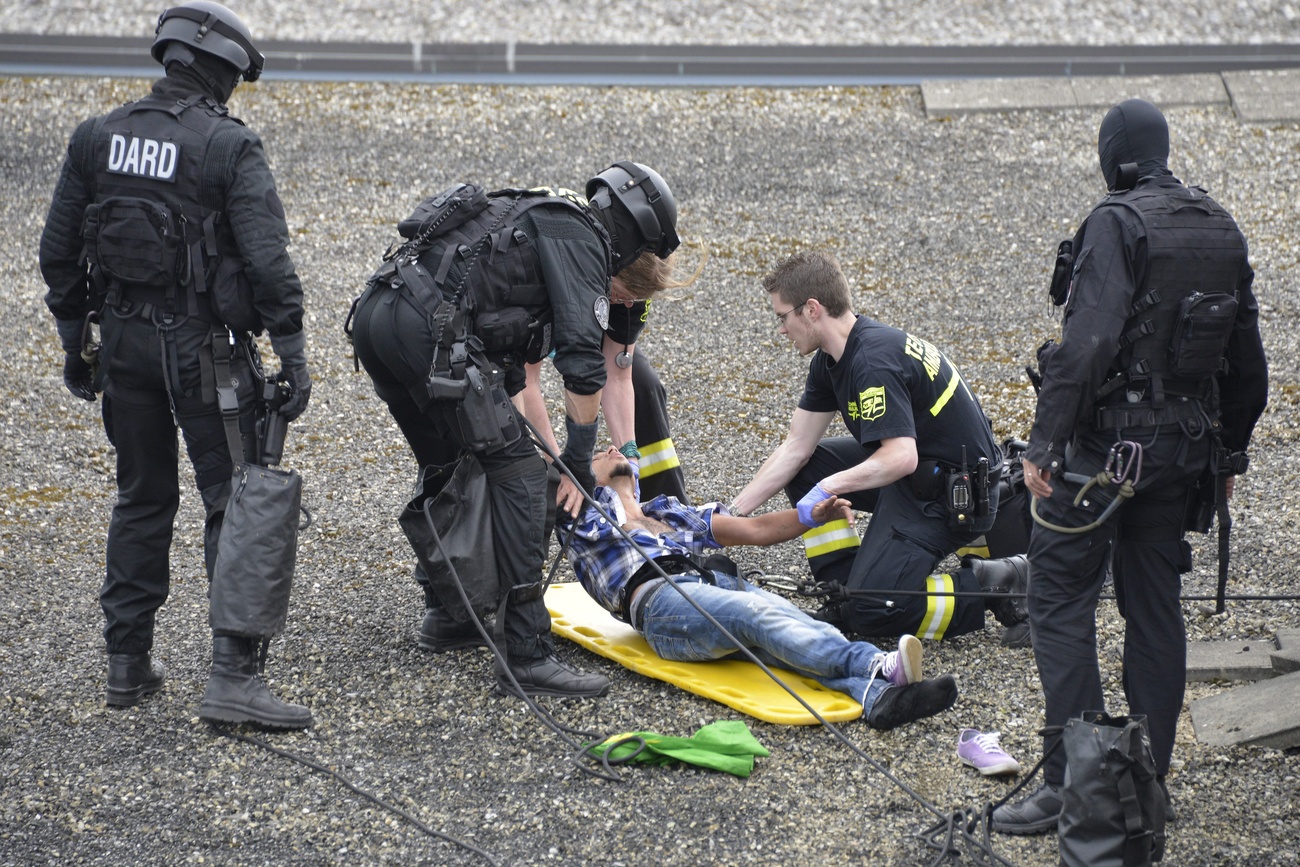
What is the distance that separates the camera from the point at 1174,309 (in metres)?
3.35

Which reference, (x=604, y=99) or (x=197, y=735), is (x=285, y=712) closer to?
(x=197, y=735)

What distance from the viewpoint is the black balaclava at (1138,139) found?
3453 mm

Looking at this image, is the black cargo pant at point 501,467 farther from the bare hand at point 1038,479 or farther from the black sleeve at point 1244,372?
the black sleeve at point 1244,372

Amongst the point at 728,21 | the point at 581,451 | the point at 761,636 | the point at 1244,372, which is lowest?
the point at 761,636

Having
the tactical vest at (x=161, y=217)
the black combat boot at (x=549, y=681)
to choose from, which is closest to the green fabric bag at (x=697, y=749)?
the black combat boot at (x=549, y=681)

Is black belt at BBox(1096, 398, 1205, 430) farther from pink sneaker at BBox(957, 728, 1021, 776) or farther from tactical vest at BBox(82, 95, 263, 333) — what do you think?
tactical vest at BBox(82, 95, 263, 333)

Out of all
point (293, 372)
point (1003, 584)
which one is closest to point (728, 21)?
point (1003, 584)

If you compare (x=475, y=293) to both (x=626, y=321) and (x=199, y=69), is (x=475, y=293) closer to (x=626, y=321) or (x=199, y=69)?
(x=626, y=321)

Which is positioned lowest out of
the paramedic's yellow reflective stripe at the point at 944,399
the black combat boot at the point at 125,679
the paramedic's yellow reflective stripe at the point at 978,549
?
the black combat boot at the point at 125,679

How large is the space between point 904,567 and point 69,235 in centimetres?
307

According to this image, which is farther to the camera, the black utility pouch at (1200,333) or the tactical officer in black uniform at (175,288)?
the tactical officer in black uniform at (175,288)

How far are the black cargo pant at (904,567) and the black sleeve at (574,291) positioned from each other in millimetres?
1192

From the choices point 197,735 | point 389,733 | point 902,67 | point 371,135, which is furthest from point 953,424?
point 902,67

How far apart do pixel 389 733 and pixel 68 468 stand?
352 centimetres
